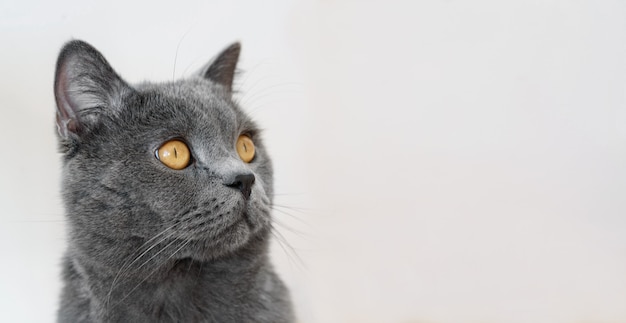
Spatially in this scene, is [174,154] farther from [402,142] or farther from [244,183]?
[402,142]

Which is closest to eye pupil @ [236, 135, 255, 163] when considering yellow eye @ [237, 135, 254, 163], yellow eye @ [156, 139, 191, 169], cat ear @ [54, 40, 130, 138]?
yellow eye @ [237, 135, 254, 163]

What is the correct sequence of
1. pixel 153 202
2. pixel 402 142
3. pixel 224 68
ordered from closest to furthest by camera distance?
pixel 153 202 < pixel 224 68 < pixel 402 142

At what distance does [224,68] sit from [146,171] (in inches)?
16.2

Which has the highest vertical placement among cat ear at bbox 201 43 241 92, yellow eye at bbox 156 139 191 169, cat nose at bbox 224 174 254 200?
cat ear at bbox 201 43 241 92

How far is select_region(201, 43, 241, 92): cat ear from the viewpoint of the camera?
1197 millimetres

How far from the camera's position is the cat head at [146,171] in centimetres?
88

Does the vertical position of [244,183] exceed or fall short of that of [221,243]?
it exceeds it

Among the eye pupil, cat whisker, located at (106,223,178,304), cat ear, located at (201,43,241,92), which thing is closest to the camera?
cat whisker, located at (106,223,178,304)

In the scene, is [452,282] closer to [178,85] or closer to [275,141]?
[275,141]

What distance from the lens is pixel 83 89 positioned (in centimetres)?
95

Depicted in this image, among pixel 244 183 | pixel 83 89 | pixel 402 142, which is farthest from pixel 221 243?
pixel 402 142

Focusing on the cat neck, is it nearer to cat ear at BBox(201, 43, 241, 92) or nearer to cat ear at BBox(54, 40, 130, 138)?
cat ear at BBox(54, 40, 130, 138)

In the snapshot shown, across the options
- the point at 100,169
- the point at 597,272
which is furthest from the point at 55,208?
the point at 597,272

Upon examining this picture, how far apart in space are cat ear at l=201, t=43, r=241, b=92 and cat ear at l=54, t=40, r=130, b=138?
0.26 meters
